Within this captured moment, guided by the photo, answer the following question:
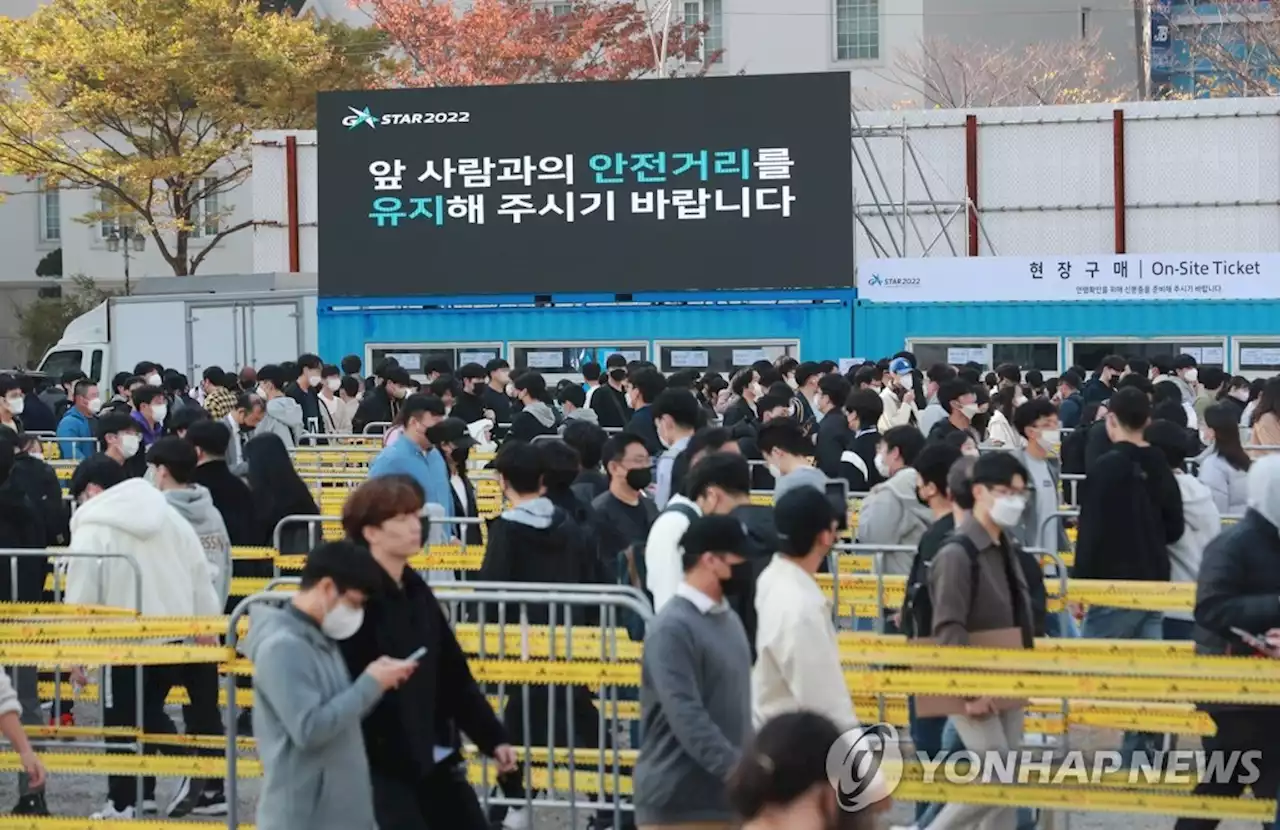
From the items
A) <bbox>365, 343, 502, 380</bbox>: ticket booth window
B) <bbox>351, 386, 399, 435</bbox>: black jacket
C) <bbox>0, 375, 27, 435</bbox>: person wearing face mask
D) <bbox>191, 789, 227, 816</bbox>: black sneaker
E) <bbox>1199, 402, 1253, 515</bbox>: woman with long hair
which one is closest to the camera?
<bbox>191, 789, 227, 816</bbox>: black sneaker

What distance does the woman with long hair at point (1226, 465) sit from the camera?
1188cm

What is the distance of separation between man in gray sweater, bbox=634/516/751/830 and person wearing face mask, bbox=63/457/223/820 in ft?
12.5

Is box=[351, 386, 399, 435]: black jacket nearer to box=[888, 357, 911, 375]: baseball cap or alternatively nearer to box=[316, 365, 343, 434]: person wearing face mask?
box=[316, 365, 343, 434]: person wearing face mask

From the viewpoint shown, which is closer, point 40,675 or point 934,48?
point 40,675

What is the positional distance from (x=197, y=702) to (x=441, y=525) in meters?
3.23

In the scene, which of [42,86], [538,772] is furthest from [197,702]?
[42,86]

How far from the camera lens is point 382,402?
847 inches

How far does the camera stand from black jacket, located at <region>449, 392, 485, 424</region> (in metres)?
18.9

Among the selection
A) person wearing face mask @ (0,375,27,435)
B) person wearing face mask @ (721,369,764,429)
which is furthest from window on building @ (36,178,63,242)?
person wearing face mask @ (0,375,27,435)

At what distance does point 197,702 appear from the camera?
9883mm

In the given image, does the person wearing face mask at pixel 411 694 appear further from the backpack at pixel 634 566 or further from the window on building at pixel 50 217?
A: the window on building at pixel 50 217

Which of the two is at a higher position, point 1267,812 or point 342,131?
point 342,131

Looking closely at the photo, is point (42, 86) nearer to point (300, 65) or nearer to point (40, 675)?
point (300, 65)

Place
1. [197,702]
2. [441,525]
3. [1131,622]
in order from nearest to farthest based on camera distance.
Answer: [197,702] < [1131,622] < [441,525]
